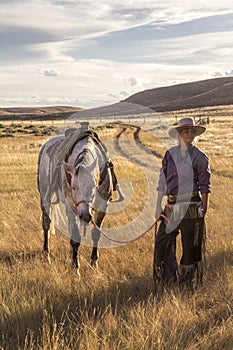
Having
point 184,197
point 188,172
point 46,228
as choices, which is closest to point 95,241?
point 46,228

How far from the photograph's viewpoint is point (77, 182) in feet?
16.8

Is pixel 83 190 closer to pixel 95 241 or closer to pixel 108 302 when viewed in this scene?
pixel 108 302

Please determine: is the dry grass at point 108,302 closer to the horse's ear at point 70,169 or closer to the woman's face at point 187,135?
the horse's ear at point 70,169

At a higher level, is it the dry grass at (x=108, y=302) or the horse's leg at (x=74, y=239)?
the horse's leg at (x=74, y=239)

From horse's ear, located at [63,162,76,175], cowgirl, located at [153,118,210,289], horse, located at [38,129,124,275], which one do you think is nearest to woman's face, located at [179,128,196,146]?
cowgirl, located at [153,118,210,289]

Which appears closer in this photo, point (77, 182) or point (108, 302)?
point (108, 302)

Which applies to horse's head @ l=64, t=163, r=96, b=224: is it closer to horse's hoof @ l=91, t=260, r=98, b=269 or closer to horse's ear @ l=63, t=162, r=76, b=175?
horse's ear @ l=63, t=162, r=76, b=175

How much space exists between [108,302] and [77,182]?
1.49 meters

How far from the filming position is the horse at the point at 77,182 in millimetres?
5117

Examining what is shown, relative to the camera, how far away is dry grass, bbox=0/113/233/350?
3.69 metres

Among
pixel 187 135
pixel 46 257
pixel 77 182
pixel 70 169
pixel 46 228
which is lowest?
pixel 46 257

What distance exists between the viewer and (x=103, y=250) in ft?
22.7

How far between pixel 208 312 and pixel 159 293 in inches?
27.0

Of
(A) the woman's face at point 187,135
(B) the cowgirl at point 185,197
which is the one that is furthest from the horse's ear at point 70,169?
(A) the woman's face at point 187,135
